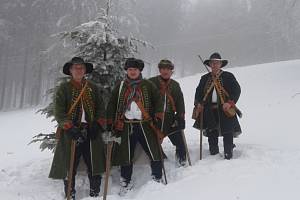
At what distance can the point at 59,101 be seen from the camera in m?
7.04

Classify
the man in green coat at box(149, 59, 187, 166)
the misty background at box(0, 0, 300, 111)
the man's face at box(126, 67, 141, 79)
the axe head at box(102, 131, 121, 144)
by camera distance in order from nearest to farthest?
the axe head at box(102, 131, 121, 144) < the man's face at box(126, 67, 141, 79) < the man in green coat at box(149, 59, 187, 166) < the misty background at box(0, 0, 300, 111)

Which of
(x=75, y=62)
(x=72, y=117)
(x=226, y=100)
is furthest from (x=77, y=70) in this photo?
(x=226, y=100)

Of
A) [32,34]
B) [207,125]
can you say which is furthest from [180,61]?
[207,125]

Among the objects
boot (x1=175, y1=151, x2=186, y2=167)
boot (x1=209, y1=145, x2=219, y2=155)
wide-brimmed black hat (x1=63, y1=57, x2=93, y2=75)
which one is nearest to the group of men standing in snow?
wide-brimmed black hat (x1=63, y1=57, x2=93, y2=75)

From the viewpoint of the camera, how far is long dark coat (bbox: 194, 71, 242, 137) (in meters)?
8.27

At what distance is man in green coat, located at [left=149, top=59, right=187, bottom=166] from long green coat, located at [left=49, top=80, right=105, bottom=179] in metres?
1.35

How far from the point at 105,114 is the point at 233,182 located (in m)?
2.44

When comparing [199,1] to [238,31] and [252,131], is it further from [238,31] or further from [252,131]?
[252,131]

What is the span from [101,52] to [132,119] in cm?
190

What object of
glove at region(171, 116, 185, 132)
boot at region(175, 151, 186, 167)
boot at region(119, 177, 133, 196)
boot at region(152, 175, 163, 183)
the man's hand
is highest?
the man's hand

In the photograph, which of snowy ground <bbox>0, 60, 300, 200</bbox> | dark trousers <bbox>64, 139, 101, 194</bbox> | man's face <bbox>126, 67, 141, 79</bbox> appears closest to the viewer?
snowy ground <bbox>0, 60, 300, 200</bbox>

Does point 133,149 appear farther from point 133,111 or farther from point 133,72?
point 133,72

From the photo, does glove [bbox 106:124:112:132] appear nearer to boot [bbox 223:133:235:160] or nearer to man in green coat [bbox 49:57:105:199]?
man in green coat [bbox 49:57:105:199]

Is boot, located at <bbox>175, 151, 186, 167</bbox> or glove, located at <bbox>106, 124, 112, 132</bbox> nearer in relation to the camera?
glove, located at <bbox>106, 124, 112, 132</bbox>
